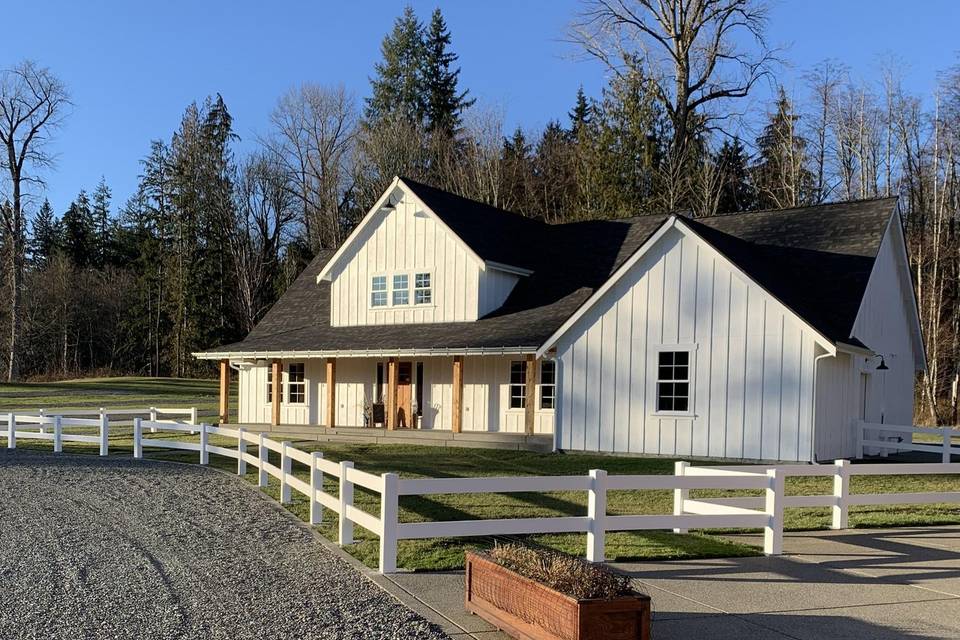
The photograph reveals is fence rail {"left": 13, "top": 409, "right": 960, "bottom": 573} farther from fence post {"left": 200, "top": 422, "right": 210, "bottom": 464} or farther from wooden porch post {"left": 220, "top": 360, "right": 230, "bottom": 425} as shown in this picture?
wooden porch post {"left": 220, "top": 360, "right": 230, "bottom": 425}

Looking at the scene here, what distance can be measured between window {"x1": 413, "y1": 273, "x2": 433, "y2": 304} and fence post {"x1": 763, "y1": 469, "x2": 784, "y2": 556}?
59.5 ft

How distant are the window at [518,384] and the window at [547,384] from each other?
50 cm

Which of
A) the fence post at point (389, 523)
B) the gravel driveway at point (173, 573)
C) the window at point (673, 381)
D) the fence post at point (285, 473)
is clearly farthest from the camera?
the window at point (673, 381)

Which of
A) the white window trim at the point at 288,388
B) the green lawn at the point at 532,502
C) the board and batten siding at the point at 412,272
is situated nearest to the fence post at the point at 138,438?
the green lawn at the point at 532,502

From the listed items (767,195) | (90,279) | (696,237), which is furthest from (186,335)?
(696,237)

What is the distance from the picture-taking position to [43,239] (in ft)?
249

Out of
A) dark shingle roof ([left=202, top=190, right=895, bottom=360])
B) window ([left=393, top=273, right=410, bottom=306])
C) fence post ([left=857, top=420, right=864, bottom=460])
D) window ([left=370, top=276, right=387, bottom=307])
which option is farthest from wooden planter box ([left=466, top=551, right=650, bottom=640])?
window ([left=370, top=276, right=387, bottom=307])

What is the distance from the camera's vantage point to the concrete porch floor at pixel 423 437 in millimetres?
22641

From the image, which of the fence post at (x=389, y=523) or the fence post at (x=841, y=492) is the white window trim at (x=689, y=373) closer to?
the fence post at (x=841, y=492)

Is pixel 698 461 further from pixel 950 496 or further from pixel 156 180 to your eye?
pixel 156 180

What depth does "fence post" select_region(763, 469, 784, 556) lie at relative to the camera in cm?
1005

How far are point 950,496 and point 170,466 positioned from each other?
1420cm

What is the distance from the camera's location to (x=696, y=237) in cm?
1959

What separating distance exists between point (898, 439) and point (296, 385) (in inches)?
707
